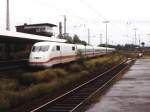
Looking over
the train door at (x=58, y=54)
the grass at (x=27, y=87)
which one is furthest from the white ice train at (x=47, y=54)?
the grass at (x=27, y=87)

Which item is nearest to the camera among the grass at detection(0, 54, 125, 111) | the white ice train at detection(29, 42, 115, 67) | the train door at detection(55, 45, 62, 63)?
the grass at detection(0, 54, 125, 111)

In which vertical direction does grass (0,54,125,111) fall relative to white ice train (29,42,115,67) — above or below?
below

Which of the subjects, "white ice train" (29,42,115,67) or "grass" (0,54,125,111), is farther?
"white ice train" (29,42,115,67)

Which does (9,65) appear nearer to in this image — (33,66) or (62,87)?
(33,66)

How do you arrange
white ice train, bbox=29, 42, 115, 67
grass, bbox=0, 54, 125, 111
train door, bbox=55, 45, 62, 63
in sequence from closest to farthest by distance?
1. grass, bbox=0, 54, 125, 111
2. white ice train, bbox=29, 42, 115, 67
3. train door, bbox=55, 45, 62, 63

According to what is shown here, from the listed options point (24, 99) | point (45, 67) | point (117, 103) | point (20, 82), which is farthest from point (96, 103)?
point (45, 67)

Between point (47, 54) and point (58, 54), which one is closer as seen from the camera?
point (47, 54)

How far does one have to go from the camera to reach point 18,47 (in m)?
45.2

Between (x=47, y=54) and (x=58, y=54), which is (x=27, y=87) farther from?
(x=58, y=54)

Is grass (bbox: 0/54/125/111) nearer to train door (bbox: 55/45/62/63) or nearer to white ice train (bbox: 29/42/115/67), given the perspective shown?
white ice train (bbox: 29/42/115/67)

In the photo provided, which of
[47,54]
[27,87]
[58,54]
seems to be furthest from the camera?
[58,54]

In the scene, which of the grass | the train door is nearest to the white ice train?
the train door

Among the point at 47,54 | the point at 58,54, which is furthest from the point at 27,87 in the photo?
the point at 58,54

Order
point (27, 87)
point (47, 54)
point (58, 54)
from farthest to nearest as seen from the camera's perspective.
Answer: point (58, 54)
point (47, 54)
point (27, 87)
